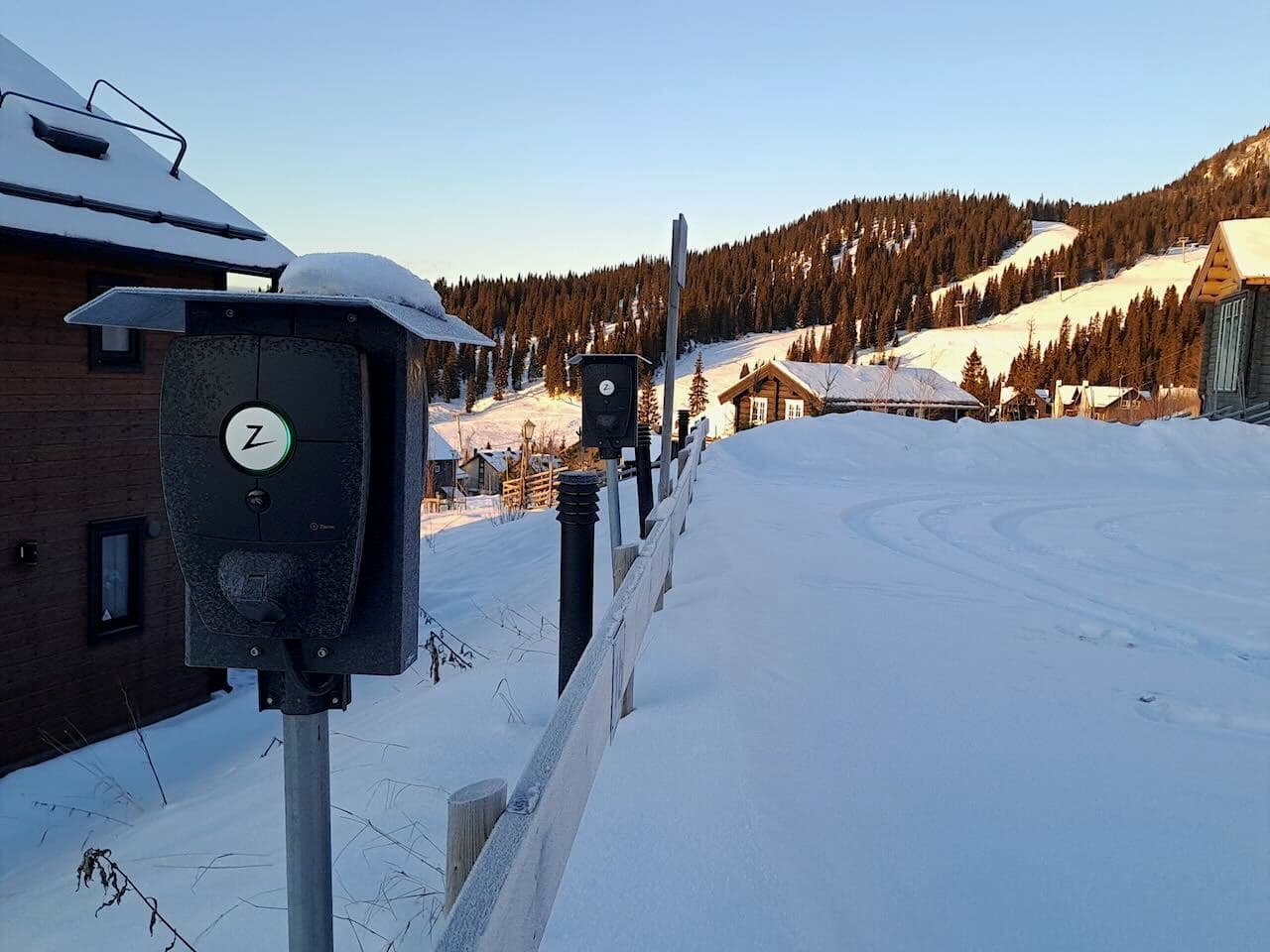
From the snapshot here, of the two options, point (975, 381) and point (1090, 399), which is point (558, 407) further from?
point (1090, 399)

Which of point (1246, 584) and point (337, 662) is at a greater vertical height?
point (337, 662)

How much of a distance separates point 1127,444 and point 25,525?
18.2 meters

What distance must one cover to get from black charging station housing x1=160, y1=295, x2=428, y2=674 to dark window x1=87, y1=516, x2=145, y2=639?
9.07 m

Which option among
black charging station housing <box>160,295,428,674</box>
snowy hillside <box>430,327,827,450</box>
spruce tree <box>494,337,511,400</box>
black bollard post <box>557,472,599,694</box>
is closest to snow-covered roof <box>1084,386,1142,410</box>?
snowy hillside <box>430,327,827,450</box>

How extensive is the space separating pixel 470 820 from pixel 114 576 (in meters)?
9.99

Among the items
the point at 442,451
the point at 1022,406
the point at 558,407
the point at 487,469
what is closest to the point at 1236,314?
the point at 442,451

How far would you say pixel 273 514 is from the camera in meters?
1.48

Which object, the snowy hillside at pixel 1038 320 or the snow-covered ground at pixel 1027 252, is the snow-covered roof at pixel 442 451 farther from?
the snow-covered ground at pixel 1027 252

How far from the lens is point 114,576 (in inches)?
374

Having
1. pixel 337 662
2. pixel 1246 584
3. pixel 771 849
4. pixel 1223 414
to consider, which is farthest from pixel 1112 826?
pixel 1223 414

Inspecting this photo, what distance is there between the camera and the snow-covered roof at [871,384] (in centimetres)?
4134

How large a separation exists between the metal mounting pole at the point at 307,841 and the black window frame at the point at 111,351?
29.0ft

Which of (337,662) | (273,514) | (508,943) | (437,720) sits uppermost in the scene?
(273,514)

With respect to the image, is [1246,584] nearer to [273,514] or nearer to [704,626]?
[704,626]
